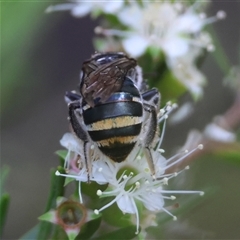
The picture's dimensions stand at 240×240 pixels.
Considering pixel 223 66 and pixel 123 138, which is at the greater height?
pixel 223 66

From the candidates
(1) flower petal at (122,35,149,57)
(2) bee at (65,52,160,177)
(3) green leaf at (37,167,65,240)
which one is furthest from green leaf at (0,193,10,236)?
(1) flower petal at (122,35,149,57)

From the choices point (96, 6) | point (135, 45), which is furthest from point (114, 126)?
point (96, 6)

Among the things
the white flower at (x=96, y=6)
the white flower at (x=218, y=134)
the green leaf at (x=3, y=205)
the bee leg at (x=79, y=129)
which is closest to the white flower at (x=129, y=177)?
the bee leg at (x=79, y=129)

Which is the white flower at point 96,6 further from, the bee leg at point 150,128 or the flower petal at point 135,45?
the bee leg at point 150,128

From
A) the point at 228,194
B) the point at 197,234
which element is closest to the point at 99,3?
the point at 197,234

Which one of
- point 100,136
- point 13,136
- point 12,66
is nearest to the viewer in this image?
point 100,136

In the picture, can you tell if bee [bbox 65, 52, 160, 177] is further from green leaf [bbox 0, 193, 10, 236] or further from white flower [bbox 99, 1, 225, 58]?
white flower [bbox 99, 1, 225, 58]

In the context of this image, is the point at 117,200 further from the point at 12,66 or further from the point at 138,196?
the point at 12,66

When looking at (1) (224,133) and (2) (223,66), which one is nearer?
(1) (224,133)
